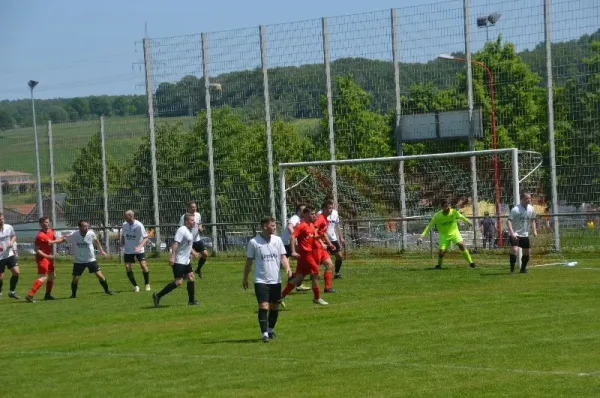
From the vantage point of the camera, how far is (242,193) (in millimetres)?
43688

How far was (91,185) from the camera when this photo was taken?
49250 millimetres

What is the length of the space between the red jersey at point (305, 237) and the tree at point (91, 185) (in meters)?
24.6

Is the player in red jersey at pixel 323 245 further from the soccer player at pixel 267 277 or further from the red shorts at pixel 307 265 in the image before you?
the soccer player at pixel 267 277

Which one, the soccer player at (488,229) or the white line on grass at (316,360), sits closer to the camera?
the white line on grass at (316,360)

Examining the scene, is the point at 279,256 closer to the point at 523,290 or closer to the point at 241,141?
the point at 523,290

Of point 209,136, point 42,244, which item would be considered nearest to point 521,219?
point 42,244

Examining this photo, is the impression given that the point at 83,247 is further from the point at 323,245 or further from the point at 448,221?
the point at 448,221

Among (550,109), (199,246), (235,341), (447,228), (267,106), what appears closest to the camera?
(235,341)

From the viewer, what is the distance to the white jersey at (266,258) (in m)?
18.6

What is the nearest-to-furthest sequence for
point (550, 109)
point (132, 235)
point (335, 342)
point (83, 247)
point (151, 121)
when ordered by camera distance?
point (335, 342)
point (83, 247)
point (132, 235)
point (550, 109)
point (151, 121)

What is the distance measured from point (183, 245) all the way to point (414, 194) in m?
13.4

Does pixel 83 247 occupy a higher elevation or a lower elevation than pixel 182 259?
higher

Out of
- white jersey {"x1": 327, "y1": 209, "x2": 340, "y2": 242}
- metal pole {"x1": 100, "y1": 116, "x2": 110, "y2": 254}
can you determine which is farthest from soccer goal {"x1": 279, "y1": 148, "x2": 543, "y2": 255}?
metal pole {"x1": 100, "y1": 116, "x2": 110, "y2": 254}

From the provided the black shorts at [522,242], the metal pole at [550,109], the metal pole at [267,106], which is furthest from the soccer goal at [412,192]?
the black shorts at [522,242]
